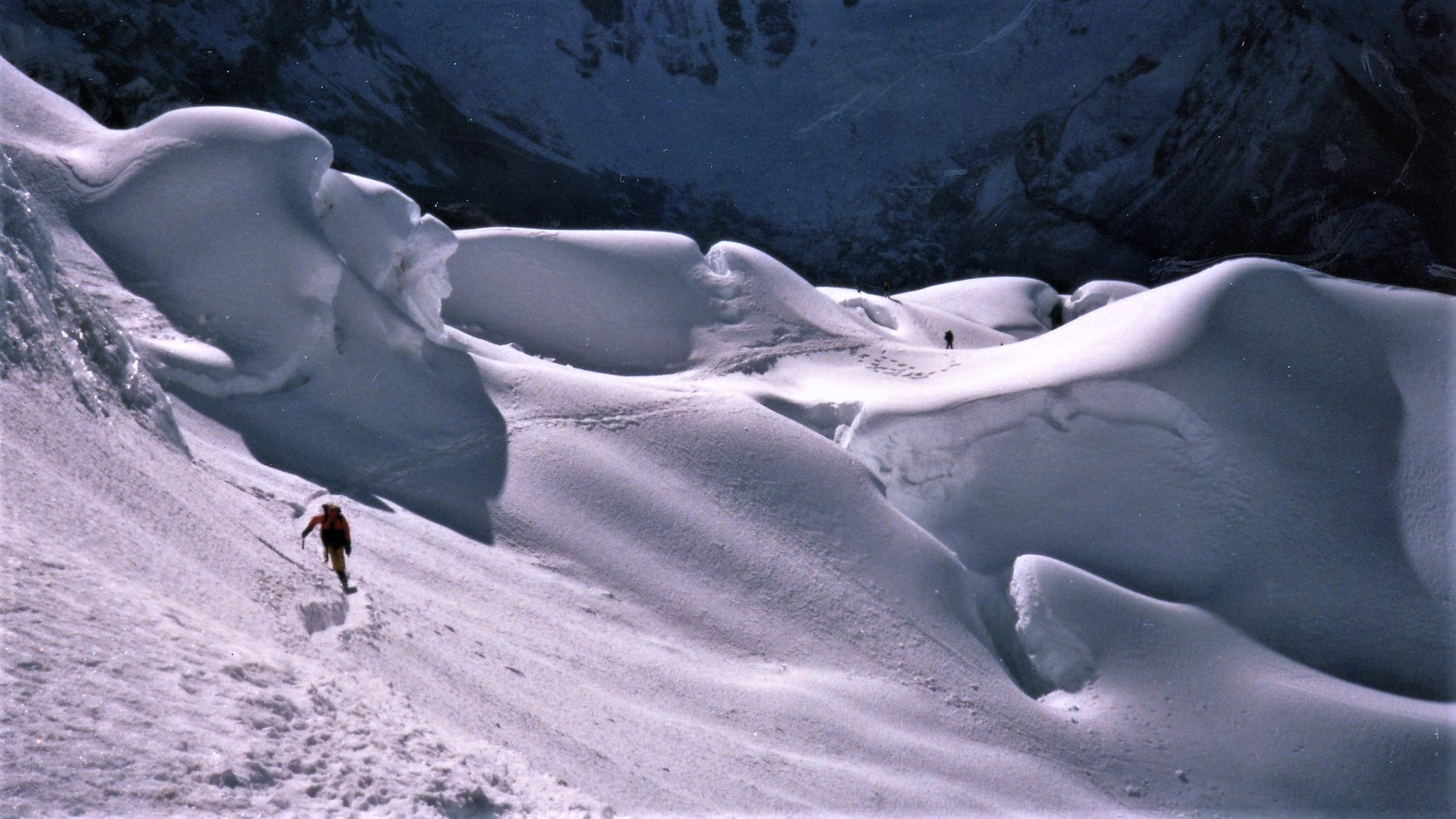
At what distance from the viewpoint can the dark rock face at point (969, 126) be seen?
2805cm

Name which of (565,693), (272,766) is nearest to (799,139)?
(565,693)

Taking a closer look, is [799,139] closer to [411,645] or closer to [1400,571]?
[1400,571]

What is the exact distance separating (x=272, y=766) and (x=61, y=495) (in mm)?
1967

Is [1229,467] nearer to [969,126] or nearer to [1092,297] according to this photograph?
[1092,297]

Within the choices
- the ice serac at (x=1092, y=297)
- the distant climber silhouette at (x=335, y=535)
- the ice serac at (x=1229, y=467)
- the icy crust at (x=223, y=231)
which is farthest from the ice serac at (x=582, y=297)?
the ice serac at (x=1092, y=297)

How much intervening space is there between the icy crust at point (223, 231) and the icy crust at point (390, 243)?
280 mm

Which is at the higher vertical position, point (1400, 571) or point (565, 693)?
point (565, 693)

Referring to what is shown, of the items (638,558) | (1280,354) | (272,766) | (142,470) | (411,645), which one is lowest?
(1280,354)

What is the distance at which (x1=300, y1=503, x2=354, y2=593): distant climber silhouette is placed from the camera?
6.63 metres

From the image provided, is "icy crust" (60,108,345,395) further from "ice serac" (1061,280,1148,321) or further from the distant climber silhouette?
"ice serac" (1061,280,1148,321)

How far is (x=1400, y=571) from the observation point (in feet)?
32.5

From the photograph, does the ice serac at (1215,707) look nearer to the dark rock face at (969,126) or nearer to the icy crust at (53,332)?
the icy crust at (53,332)

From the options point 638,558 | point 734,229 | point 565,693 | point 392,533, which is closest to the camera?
point 565,693

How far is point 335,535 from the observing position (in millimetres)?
6648
